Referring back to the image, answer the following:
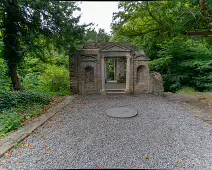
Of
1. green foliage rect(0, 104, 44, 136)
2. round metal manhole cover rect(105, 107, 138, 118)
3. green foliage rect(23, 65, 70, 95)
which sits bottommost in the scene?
round metal manhole cover rect(105, 107, 138, 118)

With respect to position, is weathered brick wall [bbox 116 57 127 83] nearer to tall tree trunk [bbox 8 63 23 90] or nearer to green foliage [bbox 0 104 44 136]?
tall tree trunk [bbox 8 63 23 90]

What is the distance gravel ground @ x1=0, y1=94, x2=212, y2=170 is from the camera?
2654 millimetres

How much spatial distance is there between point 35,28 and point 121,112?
5063 mm

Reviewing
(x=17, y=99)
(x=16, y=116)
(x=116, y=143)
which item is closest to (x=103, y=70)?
(x=17, y=99)

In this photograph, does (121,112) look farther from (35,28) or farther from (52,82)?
(52,82)

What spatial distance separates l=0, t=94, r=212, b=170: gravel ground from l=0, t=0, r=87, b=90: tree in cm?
324

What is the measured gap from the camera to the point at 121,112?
5.38 meters

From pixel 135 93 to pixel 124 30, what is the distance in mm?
3849

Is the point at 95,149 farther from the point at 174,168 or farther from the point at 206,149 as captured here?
the point at 206,149

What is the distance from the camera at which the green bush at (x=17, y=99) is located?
5359mm

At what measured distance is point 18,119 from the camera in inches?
170

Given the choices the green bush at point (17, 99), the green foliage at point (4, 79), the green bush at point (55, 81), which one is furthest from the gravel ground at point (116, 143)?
the green bush at point (55, 81)

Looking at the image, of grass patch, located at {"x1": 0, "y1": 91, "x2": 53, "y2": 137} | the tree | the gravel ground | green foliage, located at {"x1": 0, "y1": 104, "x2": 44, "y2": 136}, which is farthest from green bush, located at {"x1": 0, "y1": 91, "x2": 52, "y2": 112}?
the gravel ground

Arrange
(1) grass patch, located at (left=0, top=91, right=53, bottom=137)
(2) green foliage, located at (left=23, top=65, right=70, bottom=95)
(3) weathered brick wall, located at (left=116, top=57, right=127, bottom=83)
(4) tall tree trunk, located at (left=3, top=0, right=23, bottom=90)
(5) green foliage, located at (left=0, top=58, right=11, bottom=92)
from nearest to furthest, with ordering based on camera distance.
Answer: (1) grass patch, located at (left=0, top=91, right=53, bottom=137) < (4) tall tree trunk, located at (left=3, top=0, right=23, bottom=90) < (5) green foliage, located at (left=0, top=58, right=11, bottom=92) < (2) green foliage, located at (left=23, top=65, right=70, bottom=95) < (3) weathered brick wall, located at (left=116, top=57, right=127, bottom=83)
